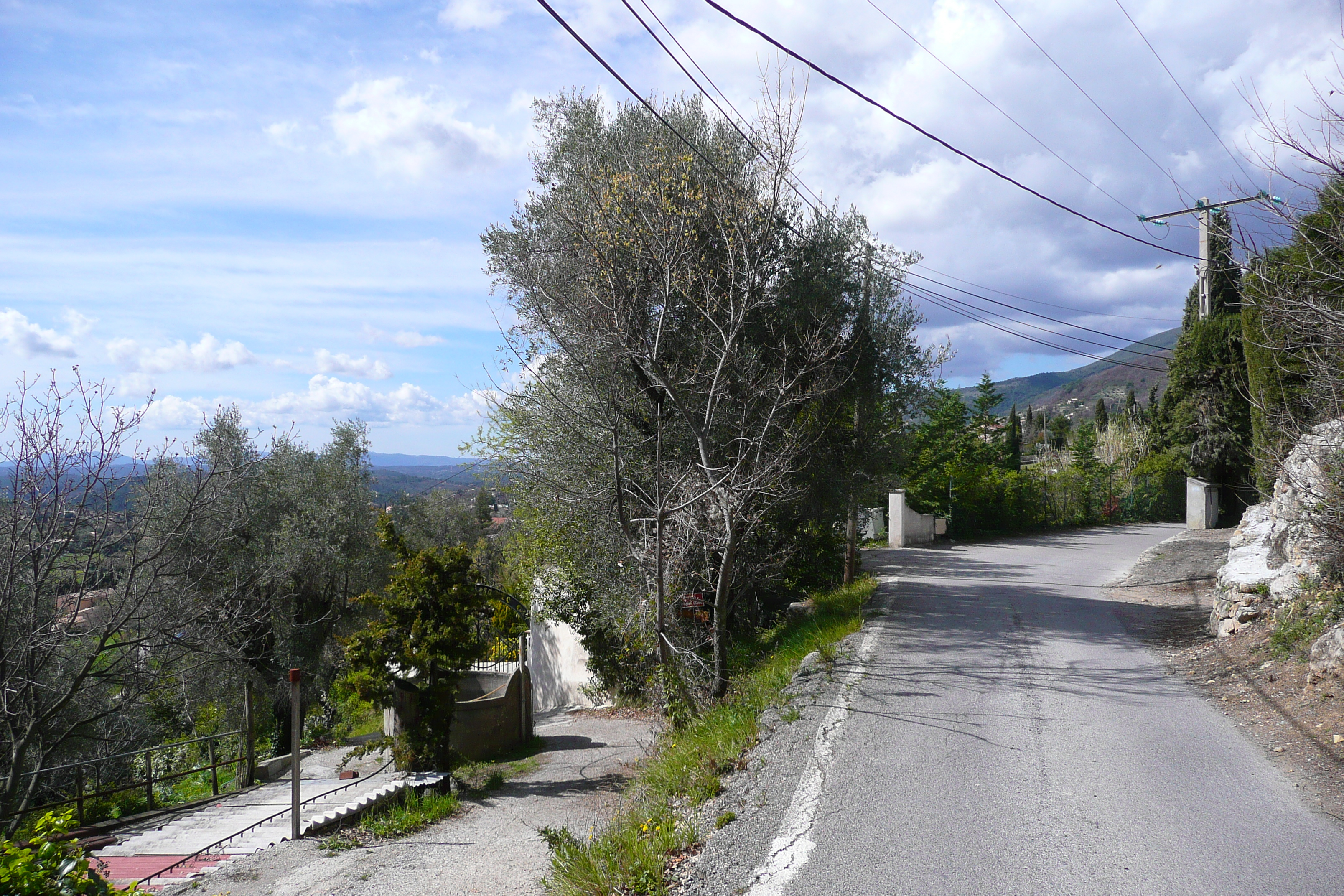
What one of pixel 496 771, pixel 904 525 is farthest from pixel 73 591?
pixel 904 525

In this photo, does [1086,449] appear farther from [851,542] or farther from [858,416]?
[858,416]

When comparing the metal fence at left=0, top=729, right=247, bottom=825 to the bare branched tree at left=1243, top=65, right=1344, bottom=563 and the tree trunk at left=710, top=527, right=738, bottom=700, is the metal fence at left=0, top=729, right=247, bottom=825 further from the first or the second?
the bare branched tree at left=1243, top=65, right=1344, bottom=563

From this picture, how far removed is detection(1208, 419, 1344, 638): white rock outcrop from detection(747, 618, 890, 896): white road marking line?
490cm

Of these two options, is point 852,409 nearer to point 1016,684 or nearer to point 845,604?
point 845,604

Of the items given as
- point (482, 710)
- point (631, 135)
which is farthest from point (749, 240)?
point (482, 710)

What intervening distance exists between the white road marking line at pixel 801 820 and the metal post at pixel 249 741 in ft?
32.5

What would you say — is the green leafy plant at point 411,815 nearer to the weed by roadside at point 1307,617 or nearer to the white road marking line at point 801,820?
the white road marking line at point 801,820

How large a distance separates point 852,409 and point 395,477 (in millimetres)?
25317

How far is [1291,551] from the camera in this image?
9258 millimetres

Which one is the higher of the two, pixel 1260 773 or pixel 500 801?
pixel 1260 773

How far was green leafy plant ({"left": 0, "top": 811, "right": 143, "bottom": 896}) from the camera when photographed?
3137 millimetres

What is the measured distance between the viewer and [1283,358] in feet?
36.7

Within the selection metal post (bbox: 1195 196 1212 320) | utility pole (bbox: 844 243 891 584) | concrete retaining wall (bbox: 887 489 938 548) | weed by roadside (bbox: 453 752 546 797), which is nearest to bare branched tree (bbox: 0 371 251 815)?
weed by roadside (bbox: 453 752 546 797)

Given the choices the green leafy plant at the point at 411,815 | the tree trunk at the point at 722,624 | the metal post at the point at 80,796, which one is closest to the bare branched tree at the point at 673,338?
the tree trunk at the point at 722,624
